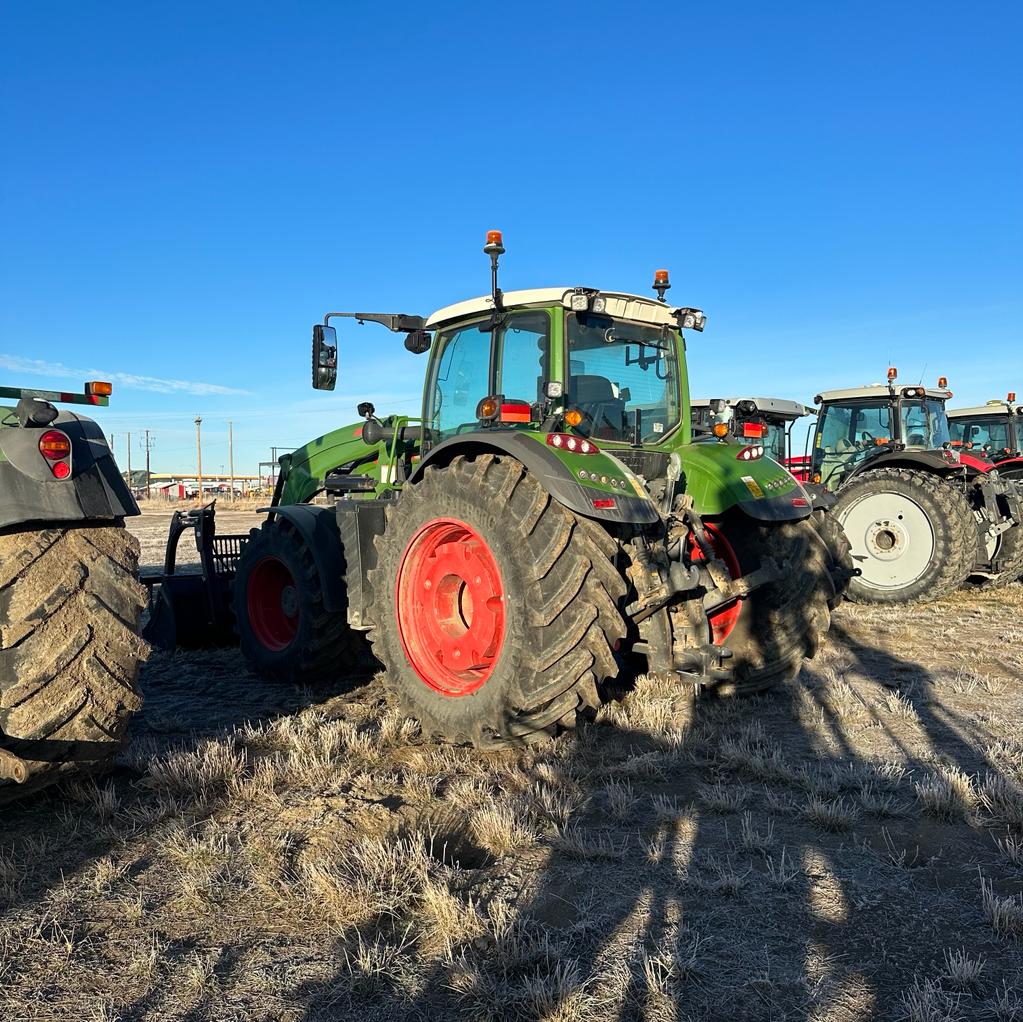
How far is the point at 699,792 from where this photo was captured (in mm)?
3830

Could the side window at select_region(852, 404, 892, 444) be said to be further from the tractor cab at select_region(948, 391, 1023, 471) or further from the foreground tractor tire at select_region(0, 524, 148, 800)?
the foreground tractor tire at select_region(0, 524, 148, 800)

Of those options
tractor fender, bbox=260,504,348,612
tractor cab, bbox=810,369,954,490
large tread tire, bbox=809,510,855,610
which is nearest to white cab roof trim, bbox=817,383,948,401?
tractor cab, bbox=810,369,954,490

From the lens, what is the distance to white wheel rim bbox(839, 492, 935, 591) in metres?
10.1

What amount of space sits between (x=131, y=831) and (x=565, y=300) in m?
3.34

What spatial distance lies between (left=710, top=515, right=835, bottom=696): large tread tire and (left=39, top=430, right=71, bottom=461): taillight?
12.2ft

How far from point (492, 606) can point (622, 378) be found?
167cm

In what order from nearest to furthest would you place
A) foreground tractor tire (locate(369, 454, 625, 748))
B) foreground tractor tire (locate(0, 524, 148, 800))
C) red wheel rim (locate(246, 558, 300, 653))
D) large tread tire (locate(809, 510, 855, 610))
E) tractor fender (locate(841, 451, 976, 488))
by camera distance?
1. foreground tractor tire (locate(0, 524, 148, 800))
2. foreground tractor tire (locate(369, 454, 625, 748))
3. large tread tire (locate(809, 510, 855, 610))
4. red wheel rim (locate(246, 558, 300, 653))
5. tractor fender (locate(841, 451, 976, 488))

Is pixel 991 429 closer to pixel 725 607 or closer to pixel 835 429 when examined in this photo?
pixel 835 429

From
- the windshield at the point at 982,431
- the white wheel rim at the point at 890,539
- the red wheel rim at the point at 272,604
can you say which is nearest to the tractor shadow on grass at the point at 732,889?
the red wheel rim at the point at 272,604

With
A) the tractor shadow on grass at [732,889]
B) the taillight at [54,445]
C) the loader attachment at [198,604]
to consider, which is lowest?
the tractor shadow on grass at [732,889]

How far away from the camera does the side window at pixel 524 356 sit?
16.4 feet

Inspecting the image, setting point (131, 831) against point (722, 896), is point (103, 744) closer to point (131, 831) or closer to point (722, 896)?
point (131, 831)

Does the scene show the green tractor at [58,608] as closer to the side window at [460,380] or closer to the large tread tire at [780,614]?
the side window at [460,380]

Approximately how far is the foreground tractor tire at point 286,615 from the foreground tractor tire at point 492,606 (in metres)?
0.95
